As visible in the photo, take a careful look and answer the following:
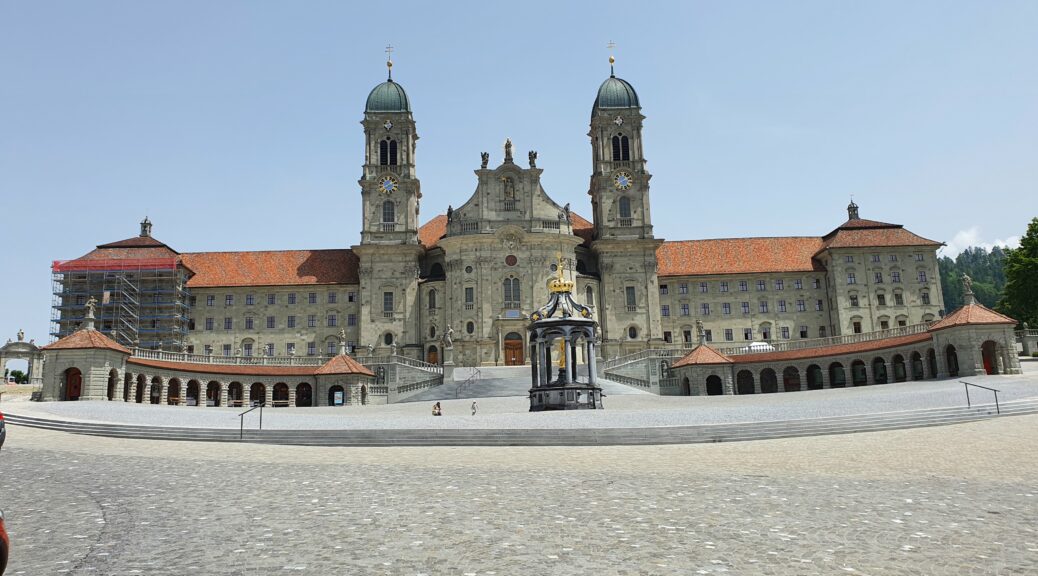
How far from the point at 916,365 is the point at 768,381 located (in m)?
12.3

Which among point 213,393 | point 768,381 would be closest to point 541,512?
point 213,393

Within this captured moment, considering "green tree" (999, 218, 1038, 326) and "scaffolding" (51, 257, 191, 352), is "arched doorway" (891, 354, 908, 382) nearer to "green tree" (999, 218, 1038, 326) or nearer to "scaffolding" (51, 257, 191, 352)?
"green tree" (999, 218, 1038, 326)

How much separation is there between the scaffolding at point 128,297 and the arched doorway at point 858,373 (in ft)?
202

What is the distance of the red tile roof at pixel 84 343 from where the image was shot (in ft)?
162

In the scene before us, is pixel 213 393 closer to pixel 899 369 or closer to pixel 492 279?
pixel 492 279

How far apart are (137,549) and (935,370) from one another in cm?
5647

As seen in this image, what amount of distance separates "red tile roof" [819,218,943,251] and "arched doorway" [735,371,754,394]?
20123mm

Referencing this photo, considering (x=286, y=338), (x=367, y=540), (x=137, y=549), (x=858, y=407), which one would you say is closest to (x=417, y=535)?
(x=367, y=540)

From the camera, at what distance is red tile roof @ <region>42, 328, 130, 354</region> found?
49.4 m

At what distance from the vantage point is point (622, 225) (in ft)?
272

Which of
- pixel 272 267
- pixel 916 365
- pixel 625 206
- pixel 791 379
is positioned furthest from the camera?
pixel 272 267

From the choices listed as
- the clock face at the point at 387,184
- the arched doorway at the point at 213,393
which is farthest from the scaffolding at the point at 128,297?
the clock face at the point at 387,184

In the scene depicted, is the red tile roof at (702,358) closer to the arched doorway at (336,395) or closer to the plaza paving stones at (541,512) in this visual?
the arched doorway at (336,395)

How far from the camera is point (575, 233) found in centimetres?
8700
